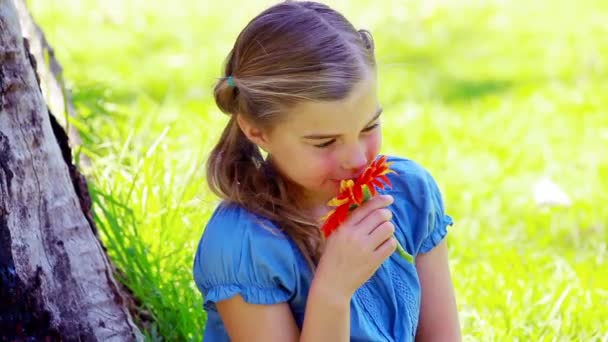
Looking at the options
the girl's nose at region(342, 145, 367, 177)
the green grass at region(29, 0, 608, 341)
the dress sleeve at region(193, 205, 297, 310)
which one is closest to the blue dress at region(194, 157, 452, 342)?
the dress sleeve at region(193, 205, 297, 310)

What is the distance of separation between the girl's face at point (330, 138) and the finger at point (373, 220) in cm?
8

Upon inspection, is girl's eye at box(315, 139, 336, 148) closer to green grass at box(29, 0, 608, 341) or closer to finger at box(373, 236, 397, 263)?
finger at box(373, 236, 397, 263)

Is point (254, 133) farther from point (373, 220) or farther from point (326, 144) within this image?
point (373, 220)

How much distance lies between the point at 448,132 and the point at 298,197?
2277 millimetres

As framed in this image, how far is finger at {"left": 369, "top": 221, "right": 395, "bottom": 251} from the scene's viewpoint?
1.88 metres

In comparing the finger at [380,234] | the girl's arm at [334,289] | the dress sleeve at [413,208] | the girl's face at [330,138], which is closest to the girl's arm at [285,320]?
the girl's arm at [334,289]

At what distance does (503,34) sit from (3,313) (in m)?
3.99

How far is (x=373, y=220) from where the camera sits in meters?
1.89

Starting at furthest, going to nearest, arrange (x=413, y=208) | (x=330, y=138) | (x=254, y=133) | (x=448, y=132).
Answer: (x=448, y=132) → (x=413, y=208) → (x=254, y=133) → (x=330, y=138)

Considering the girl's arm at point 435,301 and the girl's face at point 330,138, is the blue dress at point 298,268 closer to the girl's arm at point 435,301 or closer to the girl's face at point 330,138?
the girl's arm at point 435,301

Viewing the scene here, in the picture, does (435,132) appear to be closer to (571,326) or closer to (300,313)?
(571,326)

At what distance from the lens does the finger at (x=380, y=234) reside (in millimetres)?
1875

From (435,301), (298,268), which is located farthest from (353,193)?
(435,301)

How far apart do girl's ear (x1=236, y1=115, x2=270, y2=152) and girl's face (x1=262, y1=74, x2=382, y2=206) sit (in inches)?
0.6
